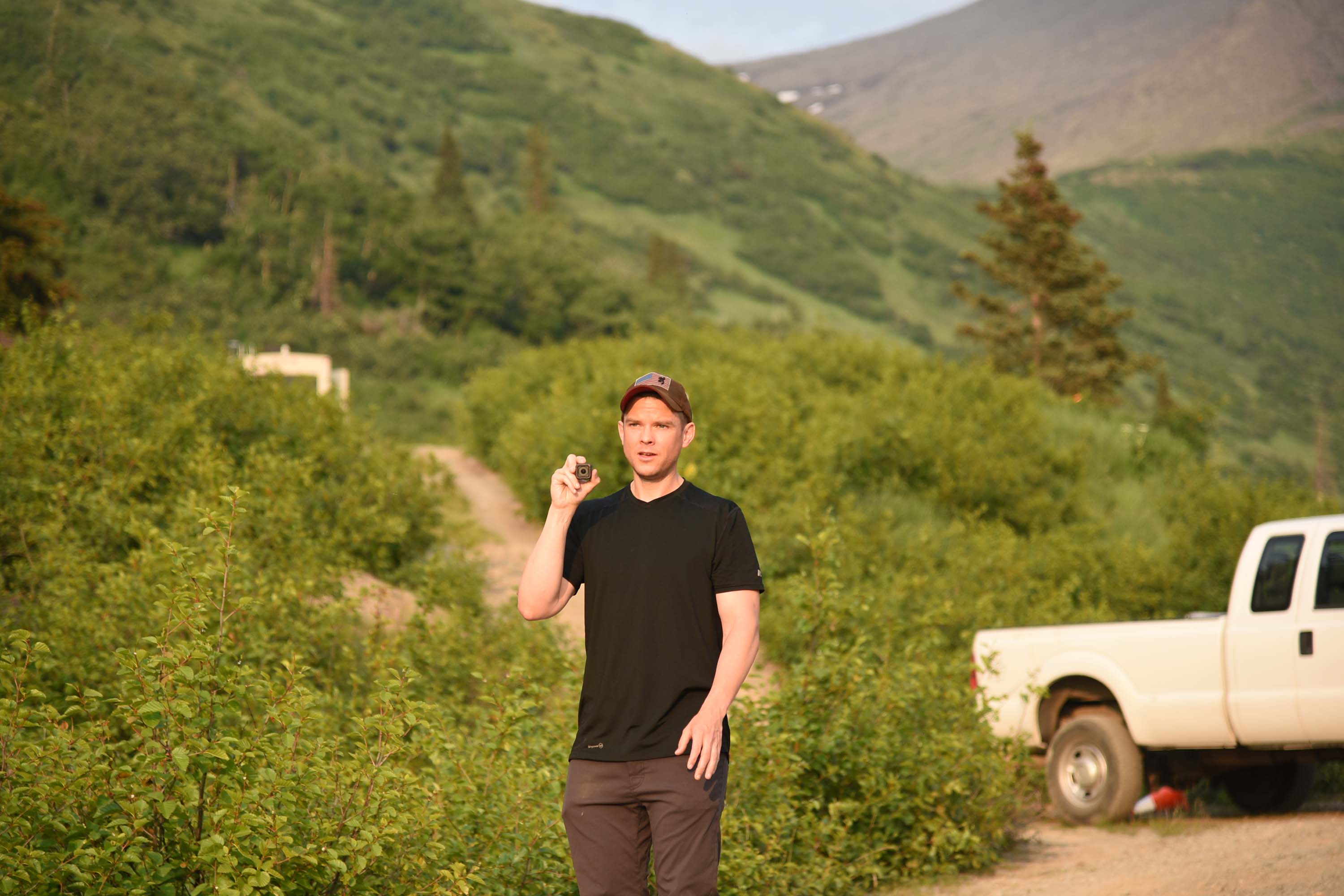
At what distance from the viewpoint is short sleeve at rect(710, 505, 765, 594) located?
3.77 m

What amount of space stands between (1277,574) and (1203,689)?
0.96 metres

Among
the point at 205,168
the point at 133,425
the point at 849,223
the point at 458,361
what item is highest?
the point at 849,223

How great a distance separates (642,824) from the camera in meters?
3.86

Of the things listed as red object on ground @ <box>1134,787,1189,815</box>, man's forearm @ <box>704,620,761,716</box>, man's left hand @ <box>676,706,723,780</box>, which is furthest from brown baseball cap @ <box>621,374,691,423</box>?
red object on ground @ <box>1134,787,1189,815</box>

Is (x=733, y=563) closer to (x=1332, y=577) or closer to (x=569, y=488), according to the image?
(x=569, y=488)

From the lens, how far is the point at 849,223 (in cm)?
17675

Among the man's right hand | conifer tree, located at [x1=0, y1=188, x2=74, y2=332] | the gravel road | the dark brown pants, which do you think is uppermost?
conifer tree, located at [x1=0, y1=188, x2=74, y2=332]

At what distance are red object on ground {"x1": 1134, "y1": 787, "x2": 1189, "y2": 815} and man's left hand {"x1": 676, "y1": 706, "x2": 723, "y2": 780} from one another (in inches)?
271

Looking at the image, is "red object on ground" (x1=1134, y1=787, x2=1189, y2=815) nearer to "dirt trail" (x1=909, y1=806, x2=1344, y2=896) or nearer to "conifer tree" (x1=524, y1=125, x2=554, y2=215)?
"dirt trail" (x1=909, y1=806, x2=1344, y2=896)

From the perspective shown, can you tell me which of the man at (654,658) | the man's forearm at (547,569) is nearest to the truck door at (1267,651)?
the man at (654,658)

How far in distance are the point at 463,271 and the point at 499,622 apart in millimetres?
72396

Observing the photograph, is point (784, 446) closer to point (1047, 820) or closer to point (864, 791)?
point (1047, 820)

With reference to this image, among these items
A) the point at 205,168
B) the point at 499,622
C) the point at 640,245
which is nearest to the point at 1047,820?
the point at 499,622

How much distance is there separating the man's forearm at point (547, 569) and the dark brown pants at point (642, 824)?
50 centimetres
